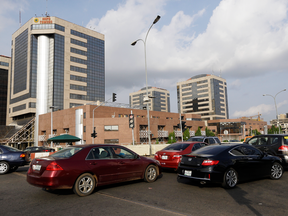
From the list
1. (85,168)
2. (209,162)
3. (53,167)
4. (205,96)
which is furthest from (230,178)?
(205,96)

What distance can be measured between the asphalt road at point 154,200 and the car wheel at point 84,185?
19 centimetres

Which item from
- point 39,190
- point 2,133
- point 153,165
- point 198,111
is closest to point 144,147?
point 153,165

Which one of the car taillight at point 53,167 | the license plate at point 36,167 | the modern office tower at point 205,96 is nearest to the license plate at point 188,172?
the car taillight at point 53,167

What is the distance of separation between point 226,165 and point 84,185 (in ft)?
14.1

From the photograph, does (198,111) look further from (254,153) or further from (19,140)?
(254,153)

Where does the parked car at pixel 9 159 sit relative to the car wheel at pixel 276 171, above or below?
above

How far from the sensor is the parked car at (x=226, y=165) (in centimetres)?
675

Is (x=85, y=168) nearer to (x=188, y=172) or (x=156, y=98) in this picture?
(x=188, y=172)

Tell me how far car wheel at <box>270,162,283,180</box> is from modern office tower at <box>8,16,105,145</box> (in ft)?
225

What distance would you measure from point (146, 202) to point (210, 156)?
2.54 meters

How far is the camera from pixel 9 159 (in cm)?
1113

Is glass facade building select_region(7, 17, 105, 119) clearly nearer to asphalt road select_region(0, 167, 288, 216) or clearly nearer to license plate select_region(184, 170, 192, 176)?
asphalt road select_region(0, 167, 288, 216)

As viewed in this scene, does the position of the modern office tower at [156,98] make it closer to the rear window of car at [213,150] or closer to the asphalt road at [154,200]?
the rear window of car at [213,150]

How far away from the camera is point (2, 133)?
70.2 meters
